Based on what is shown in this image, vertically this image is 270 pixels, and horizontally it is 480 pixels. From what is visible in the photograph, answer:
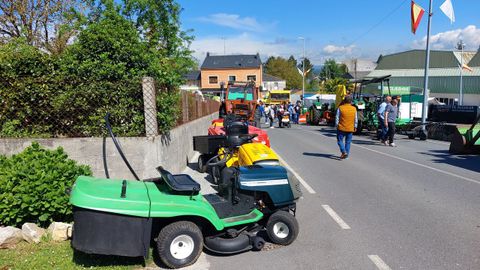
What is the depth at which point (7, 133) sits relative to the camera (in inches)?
259

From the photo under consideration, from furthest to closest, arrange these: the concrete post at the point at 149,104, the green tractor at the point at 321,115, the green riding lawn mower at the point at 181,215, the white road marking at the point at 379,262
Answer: the green tractor at the point at 321,115
the concrete post at the point at 149,104
the white road marking at the point at 379,262
the green riding lawn mower at the point at 181,215

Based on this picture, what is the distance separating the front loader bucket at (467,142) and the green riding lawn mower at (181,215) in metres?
9.71

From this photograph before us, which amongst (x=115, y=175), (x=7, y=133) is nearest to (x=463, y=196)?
(x=115, y=175)

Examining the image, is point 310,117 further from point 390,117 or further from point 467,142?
point 467,142

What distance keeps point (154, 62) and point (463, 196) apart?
6372 mm

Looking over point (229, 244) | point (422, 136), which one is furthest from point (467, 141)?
point (229, 244)

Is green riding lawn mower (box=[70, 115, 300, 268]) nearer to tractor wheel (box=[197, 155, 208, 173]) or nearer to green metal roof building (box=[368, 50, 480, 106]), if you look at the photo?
tractor wheel (box=[197, 155, 208, 173])

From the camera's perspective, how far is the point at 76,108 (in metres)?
6.81

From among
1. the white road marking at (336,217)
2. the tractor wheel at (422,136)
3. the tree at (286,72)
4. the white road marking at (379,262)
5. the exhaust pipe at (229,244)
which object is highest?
the tree at (286,72)

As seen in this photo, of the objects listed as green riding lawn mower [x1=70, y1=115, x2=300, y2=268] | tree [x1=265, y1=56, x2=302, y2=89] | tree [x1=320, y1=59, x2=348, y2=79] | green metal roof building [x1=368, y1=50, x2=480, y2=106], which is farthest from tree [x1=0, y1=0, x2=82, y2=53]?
tree [x1=320, y1=59, x2=348, y2=79]

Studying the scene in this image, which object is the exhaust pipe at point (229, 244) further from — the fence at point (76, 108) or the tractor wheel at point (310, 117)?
the tractor wheel at point (310, 117)

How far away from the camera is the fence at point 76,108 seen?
661 cm

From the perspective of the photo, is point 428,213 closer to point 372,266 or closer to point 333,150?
point 372,266

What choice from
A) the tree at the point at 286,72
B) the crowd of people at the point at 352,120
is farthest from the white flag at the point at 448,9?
the tree at the point at 286,72
